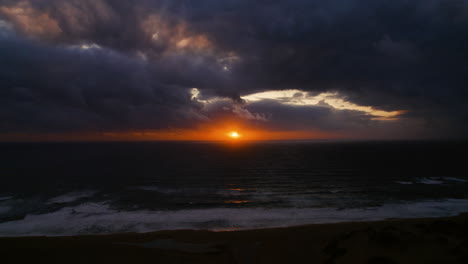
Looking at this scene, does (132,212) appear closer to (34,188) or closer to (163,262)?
(163,262)

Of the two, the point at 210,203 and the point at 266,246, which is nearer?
the point at 266,246

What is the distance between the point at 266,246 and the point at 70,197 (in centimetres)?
2916

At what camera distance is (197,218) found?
19516 mm

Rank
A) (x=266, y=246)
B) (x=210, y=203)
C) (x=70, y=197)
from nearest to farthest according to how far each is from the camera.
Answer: (x=266, y=246), (x=210, y=203), (x=70, y=197)

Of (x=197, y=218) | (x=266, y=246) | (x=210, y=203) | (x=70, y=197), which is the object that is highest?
(x=266, y=246)

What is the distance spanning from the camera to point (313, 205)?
75.2 ft

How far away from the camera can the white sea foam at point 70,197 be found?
1034 inches

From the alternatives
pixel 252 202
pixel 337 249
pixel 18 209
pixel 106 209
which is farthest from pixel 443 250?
pixel 18 209

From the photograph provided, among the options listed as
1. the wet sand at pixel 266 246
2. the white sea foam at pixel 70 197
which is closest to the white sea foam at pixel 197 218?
the wet sand at pixel 266 246

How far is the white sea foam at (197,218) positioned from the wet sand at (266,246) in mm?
2273

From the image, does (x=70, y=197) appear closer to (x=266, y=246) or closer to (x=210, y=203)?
(x=210, y=203)

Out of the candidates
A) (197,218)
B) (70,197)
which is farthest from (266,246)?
(70,197)

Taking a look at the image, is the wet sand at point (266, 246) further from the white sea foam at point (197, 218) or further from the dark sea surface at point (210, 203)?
the dark sea surface at point (210, 203)

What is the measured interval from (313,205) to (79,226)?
75.8 feet
